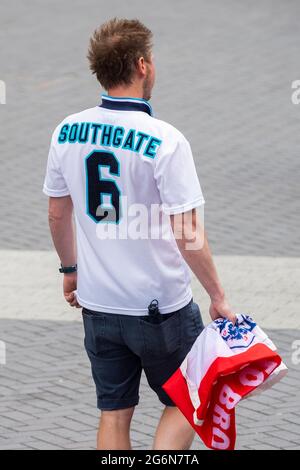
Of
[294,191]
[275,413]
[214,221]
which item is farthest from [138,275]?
[294,191]

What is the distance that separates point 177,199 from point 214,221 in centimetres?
517

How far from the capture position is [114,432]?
462 centimetres

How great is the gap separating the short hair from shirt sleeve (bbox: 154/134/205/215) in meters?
0.34

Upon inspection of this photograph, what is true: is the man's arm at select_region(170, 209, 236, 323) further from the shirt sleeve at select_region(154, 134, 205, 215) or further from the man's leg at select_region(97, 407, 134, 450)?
the man's leg at select_region(97, 407, 134, 450)

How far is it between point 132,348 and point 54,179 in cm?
75

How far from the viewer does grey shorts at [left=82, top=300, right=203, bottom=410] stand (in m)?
4.48

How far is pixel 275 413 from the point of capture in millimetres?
5988

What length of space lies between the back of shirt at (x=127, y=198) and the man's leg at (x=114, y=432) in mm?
445

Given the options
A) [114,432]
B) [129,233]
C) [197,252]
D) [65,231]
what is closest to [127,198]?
[129,233]

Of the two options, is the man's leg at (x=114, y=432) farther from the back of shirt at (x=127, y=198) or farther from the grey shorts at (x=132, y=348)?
the back of shirt at (x=127, y=198)

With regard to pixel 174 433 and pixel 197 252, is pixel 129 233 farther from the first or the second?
pixel 174 433

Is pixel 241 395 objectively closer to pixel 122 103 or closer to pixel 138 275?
pixel 138 275

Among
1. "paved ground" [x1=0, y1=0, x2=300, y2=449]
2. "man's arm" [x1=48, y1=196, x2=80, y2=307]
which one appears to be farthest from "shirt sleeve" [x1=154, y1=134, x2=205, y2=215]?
"paved ground" [x1=0, y1=0, x2=300, y2=449]

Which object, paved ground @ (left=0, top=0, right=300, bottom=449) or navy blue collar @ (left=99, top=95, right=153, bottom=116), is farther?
paved ground @ (left=0, top=0, right=300, bottom=449)
